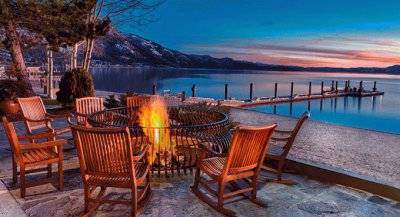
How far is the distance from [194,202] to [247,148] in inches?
33.8

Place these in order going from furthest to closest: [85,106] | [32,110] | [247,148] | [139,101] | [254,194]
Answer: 1. [139,101]
2. [85,106]
3. [32,110]
4. [254,194]
5. [247,148]

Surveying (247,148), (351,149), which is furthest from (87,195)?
(351,149)

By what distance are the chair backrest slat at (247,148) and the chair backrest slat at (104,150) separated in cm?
98

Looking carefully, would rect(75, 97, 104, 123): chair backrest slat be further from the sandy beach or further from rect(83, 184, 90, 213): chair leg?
the sandy beach

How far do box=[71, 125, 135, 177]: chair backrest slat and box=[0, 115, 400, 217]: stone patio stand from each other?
506 millimetres

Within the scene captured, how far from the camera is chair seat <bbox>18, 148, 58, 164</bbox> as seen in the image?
3.51 m

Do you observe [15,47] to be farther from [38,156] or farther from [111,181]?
[111,181]

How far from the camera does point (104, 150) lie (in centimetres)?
295

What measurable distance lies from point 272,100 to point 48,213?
2842 cm

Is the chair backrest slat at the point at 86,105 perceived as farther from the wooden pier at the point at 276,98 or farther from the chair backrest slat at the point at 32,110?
the wooden pier at the point at 276,98

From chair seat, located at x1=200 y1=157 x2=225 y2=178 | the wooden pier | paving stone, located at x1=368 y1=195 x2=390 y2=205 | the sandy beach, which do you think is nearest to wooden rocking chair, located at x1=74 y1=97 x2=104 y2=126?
chair seat, located at x1=200 y1=157 x2=225 y2=178

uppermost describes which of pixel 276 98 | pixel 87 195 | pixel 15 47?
pixel 15 47

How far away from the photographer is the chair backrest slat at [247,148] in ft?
10.3

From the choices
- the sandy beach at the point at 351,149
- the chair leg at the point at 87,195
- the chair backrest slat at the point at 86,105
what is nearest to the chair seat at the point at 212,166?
the chair leg at the point at 87,195
